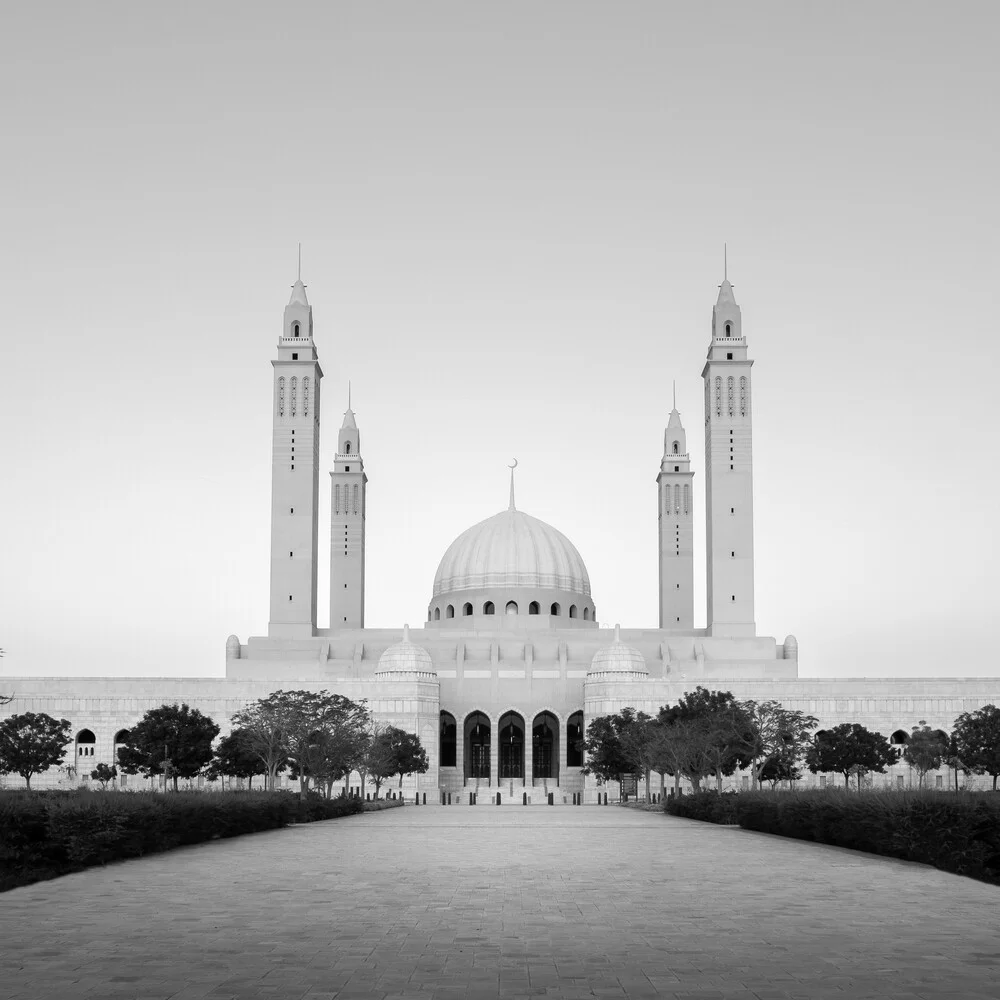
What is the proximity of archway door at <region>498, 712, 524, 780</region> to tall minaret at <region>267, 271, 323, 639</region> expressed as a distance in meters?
11.4

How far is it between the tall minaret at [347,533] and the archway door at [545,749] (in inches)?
604

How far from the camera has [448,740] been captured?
7050 centimetres

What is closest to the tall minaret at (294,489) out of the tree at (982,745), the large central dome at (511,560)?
the large central dome at (511,560)

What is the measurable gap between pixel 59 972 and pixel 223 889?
506 centimetres

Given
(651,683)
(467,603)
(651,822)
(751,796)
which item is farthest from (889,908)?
(467,603)

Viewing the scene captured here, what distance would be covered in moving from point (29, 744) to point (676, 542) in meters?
45.5

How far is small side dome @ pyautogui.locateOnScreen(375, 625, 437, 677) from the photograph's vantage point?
A: 6438 centimetres

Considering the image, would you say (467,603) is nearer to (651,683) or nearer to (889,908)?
(651,683)

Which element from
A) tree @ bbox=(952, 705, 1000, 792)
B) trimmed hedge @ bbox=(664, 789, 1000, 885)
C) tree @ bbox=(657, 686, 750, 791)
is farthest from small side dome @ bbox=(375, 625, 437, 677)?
trimmed hedge @ bbox=(664, 789, 1000, 885)

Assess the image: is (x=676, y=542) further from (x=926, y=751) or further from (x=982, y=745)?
(x=982, y=745)

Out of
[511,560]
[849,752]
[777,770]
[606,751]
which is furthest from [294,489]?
[849,752]

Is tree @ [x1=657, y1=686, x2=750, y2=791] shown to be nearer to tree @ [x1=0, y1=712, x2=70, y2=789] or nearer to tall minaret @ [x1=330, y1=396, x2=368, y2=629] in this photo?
tree @ [x1=0, y1=712, x2=70, y2=789]

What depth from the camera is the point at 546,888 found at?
13508mm

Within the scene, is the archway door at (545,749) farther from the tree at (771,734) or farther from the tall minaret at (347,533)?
the tree at (771,734)
